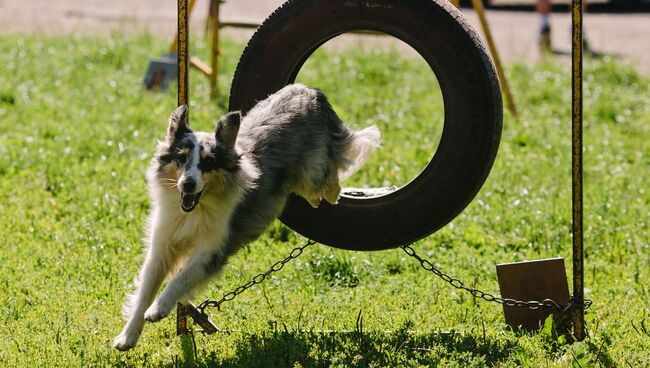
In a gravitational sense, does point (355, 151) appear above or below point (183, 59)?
below

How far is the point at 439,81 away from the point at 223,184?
1.45 metres

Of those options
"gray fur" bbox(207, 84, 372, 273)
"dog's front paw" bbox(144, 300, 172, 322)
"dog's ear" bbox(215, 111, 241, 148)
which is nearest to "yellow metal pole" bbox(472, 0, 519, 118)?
"gray fur" bbox(207, 84, 372, 273)

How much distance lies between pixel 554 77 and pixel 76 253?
720 cm

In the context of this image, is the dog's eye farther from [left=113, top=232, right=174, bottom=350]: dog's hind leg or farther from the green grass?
the green grass

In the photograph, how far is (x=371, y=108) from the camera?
417 inches

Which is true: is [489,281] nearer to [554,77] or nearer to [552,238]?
[552,238]

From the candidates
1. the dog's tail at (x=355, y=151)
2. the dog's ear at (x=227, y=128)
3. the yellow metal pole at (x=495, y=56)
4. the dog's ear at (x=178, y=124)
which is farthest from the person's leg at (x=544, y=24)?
the dog's ear at (x=178, y=124)

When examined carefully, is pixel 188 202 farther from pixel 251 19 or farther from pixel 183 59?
pixel 251 19

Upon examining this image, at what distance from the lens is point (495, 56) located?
33.2ft

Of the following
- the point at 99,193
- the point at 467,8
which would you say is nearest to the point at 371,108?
the point at 99,193

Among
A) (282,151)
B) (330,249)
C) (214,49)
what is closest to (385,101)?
(214,49)

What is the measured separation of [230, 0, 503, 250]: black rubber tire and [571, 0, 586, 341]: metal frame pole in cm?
44

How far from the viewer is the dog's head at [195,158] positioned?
4.96 meters

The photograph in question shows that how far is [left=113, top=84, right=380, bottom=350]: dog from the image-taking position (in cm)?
507
